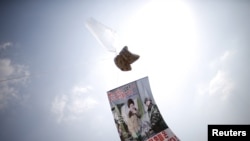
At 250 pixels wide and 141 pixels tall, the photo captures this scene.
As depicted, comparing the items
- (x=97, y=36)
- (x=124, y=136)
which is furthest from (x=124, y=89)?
(x=97, y=36)

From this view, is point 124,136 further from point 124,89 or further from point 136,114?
point 124,89

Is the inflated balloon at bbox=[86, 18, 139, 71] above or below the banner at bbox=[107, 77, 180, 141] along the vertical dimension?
above

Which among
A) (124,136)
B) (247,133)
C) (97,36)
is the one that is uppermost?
(97,36)

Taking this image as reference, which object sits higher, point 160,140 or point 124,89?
point 124,89

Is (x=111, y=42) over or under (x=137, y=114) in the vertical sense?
over
